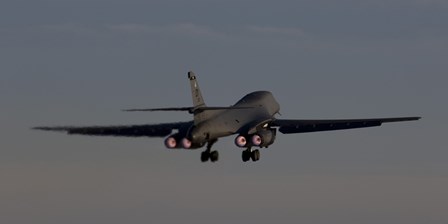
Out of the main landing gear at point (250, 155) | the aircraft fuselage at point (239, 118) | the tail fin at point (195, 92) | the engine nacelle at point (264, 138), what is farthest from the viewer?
the main landing gear at point (250, 155)

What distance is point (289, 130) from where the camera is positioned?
144 metres

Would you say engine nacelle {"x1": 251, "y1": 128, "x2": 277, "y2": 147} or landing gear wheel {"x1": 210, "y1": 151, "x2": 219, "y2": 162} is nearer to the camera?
engine nacelle {"x1": 251, "y1": 128, "x2": 277, "y2": 147}

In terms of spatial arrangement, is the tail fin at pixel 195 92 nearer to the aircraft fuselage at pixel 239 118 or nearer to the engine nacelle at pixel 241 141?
the aircraft fuselage at pixel 239 118

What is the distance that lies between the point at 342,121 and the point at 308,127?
3361mm

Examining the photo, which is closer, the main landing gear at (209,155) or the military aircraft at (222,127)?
the military aircraft at (222,127)

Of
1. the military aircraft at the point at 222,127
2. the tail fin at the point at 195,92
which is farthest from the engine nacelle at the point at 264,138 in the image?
the tail fin at the point at 195,92

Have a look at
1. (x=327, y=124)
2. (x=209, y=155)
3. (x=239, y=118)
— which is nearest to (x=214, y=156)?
(x=209, y=155)

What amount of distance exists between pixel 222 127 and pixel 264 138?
5.94 meters

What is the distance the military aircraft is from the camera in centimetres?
13300

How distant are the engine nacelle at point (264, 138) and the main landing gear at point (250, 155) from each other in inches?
Answer: 97.1

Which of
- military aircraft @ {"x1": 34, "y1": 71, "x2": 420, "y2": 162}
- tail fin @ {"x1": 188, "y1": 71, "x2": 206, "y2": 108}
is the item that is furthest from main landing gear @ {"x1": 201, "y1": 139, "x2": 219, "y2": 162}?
tail fin @ {"x1": 188, "y1": 71, "x2": 206, "y2": 108}

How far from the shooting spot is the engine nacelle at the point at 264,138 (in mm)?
138625

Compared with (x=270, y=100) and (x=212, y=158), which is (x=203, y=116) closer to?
(x=212, y=158)

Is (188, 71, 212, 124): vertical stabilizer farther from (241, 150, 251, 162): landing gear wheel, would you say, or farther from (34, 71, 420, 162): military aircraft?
(241, 150, 251, 162): landing gear wheel
